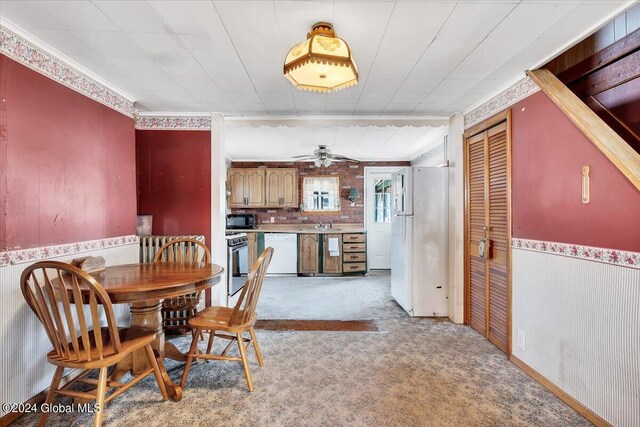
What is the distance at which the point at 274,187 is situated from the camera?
600 cm

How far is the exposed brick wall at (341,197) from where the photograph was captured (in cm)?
617

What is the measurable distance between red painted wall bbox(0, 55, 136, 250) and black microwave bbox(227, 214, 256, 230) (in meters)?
2.90

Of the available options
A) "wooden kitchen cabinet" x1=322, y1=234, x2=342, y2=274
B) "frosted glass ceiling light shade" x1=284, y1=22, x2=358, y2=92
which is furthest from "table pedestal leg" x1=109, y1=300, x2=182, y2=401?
"wooden kitchen cabinet" x1=322, y1=234, x2=342, y2=274

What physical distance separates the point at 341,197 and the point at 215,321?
4478 millimetres

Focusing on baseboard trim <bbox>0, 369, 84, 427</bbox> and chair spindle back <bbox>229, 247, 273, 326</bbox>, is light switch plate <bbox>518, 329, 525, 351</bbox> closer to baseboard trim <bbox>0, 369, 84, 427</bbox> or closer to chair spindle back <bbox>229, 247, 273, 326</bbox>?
chair spindle back <bbox>229, 247, 273, 326</bbox>

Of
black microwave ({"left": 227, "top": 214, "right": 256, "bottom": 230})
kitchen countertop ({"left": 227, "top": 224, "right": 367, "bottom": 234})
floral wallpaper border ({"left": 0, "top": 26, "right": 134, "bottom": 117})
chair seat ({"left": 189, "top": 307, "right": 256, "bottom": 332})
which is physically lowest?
chair seat ({"left": 189, "top": 307, "right": 256, "bottom": 332})

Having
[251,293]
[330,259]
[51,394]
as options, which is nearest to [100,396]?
[51,394]

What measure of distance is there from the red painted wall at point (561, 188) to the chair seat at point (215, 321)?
2.19m

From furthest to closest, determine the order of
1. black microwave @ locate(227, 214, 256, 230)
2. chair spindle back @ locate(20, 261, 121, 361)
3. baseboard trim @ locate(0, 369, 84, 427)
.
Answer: black microwave @ locate(227, 214, 256, 230) → baseboard trim @ locate(0, 369, 84, 427) → chair spindle back @ locate(20, 261, 121, 361)

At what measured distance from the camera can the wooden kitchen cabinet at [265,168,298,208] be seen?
5992mm

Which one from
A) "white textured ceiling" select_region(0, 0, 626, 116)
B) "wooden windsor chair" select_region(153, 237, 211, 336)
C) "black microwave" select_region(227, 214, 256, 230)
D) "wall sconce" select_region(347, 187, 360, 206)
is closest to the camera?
"white textured ceiling" select_region(0, 0, 626, 116)

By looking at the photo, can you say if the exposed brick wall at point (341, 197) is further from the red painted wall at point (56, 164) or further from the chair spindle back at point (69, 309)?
the chair spindle back at point (69, 309)

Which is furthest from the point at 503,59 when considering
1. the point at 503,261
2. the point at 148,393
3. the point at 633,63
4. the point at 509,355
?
the point at 148,393

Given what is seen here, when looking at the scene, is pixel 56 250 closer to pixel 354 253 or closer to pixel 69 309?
pixel 69 309
